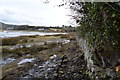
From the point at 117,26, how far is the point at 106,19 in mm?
294

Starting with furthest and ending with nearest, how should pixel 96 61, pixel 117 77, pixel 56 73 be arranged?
pixel 56 73
pixel 96 61
pixel 117 77

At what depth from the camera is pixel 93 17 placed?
3438mm

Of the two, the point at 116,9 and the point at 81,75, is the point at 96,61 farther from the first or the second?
the point at 116,9

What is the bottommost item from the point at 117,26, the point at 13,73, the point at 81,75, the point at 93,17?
the point at 13,73

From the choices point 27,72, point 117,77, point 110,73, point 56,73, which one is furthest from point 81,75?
point 27,72

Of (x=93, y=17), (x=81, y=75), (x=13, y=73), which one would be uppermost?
(x=93, y=17)

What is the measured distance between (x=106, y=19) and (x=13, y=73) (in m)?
4.91

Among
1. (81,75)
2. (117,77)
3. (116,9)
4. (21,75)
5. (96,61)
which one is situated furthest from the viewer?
(21,75)

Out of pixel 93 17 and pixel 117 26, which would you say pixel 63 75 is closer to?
pixel 93 17

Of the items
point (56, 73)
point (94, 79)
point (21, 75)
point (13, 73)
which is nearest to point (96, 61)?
point (94, 79)

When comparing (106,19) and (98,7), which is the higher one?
(98,7)

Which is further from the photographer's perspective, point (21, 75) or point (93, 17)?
point (21, 75)

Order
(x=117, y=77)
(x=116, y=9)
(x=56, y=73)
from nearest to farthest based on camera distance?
1. (x=116, y=9)
2. (x=117, y=77)
3. (x=56, y=73)

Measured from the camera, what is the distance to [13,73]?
628cm
